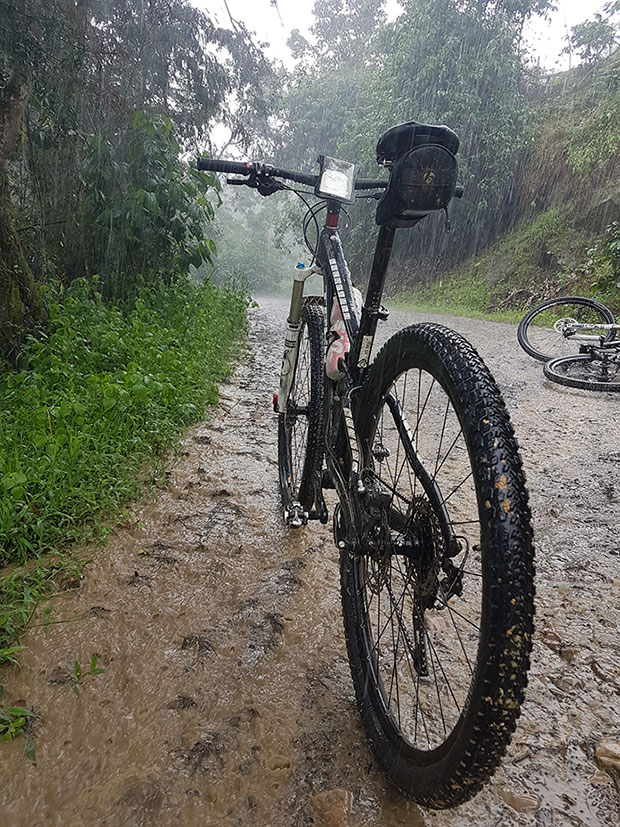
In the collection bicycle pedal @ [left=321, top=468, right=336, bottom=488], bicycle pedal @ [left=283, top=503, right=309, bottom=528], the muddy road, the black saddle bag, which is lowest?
the muddy road

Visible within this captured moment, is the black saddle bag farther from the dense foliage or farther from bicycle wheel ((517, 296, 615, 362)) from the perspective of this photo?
bicycle wheel ((517, 296, 615, 362))

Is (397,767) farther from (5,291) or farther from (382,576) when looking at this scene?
(5,291)

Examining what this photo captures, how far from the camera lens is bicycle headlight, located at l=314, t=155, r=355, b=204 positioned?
6.56 feet

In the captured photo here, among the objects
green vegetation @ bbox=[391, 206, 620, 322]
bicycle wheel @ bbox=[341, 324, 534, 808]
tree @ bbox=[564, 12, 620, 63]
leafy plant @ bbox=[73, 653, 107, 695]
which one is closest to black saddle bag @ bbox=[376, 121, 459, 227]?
bicycle wheel @ bbox=[341, 324, 534, 808]

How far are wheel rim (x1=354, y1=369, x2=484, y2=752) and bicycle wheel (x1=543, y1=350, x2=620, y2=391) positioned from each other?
341 cm

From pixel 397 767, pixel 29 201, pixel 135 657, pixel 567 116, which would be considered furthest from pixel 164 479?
pixel 567 116

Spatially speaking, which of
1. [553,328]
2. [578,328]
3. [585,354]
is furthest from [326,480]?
[553,328]

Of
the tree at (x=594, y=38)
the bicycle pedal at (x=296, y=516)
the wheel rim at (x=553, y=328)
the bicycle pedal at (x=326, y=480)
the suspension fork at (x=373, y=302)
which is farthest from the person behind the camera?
the tree at (x=594, y=38)

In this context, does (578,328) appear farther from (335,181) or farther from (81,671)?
(81,671)

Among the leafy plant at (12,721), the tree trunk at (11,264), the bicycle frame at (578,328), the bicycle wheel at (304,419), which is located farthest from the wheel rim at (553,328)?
the leafy plant at (12,721)

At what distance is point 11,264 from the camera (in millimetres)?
4012

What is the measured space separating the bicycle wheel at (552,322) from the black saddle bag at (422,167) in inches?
192

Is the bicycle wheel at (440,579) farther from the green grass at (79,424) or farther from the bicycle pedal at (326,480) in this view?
the green grass at (79,424)

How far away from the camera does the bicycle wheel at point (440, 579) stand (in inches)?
35.4
